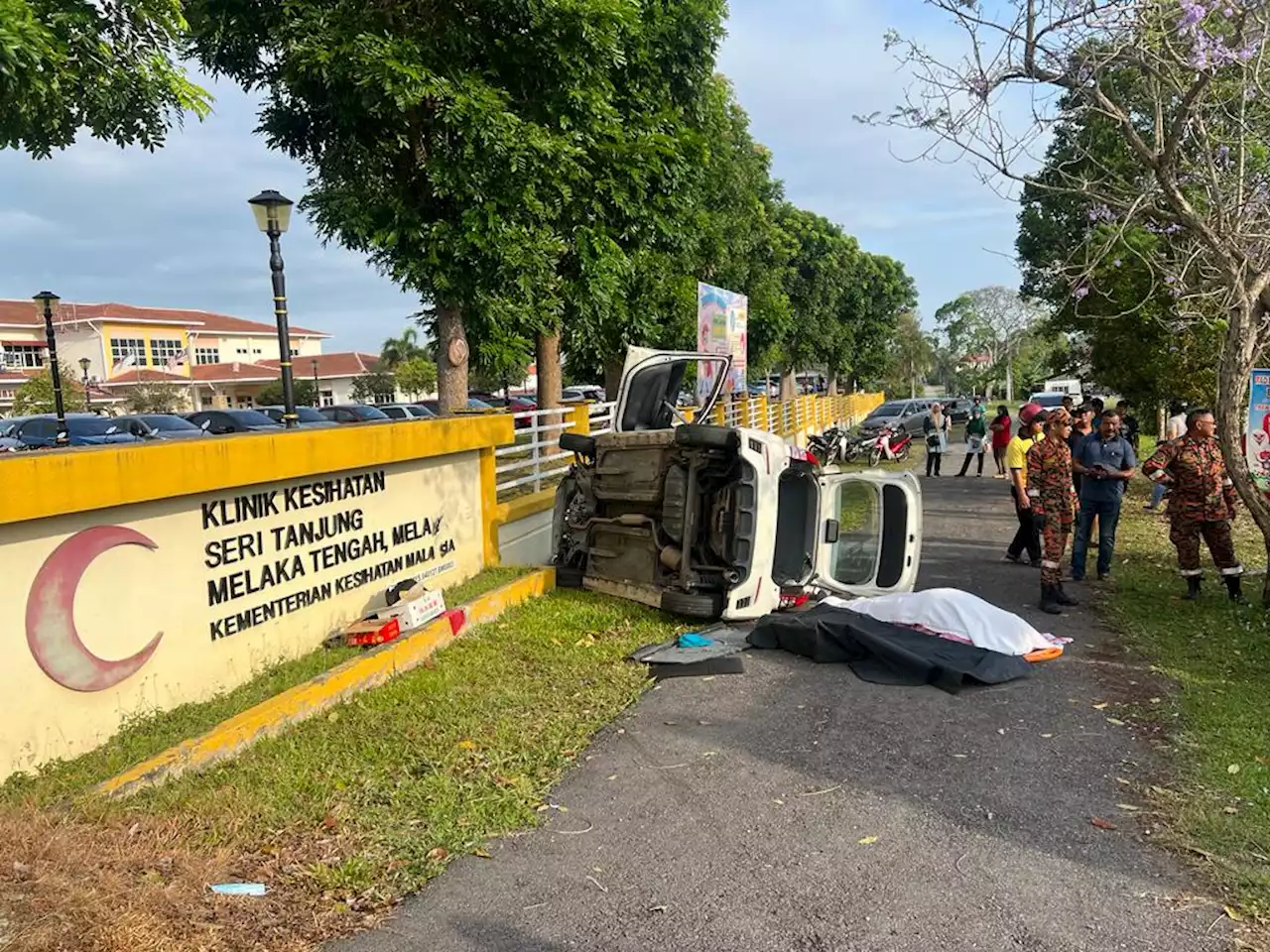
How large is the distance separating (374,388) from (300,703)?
60254mm

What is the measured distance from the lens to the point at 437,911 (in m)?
3.19

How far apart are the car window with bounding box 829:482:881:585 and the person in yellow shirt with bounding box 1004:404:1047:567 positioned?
188 centimetres

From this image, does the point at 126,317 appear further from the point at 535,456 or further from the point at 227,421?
the point at 535,456

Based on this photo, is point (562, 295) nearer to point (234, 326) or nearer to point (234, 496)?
point (234, 496)

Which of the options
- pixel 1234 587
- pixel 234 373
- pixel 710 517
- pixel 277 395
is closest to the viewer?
pixel 710 517

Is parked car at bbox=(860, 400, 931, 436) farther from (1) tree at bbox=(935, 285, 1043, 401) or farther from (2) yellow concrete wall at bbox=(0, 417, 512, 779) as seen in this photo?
(1) tree at bbox=(935, 285, 1043, 401)

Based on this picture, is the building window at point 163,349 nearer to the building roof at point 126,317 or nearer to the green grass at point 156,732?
the building roof at point 126,317

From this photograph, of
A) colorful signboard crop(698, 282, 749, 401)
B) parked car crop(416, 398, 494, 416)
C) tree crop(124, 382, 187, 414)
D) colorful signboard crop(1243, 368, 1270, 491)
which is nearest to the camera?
colorful signboard crop(1243, 368, 1270, 491)

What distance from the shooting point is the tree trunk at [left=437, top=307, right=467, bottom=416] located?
11469mm

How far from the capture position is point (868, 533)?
8.05 m

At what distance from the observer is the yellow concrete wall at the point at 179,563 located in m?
3.90

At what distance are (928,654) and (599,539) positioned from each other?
310 centimetres

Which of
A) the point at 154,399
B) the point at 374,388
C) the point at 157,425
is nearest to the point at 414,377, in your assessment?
the point at 374,388

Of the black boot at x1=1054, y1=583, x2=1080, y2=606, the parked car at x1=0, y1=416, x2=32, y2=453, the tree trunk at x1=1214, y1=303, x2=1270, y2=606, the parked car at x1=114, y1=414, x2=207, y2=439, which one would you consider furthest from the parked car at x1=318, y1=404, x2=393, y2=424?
the tree trunk at x1=1214, y1=303, x2=1270, y2=606
